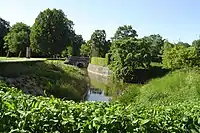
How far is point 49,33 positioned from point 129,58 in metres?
24.7

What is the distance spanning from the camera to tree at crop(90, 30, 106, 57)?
310 feet

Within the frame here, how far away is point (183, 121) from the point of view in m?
4.86

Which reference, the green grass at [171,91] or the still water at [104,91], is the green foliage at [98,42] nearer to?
the still water at [104,91]

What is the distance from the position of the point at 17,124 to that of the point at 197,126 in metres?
2.83

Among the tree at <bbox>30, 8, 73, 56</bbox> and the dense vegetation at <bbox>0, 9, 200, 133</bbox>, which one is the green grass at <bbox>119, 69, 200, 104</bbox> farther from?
the tree at <bbox>30, 8, 73, 56</bbox>

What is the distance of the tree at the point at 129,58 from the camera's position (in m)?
44.9

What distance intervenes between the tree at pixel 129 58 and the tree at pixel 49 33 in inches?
805

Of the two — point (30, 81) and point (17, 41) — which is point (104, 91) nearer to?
point (30, 81)

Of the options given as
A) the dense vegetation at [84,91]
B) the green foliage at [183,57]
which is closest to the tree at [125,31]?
the dense vegetation at [84,91]

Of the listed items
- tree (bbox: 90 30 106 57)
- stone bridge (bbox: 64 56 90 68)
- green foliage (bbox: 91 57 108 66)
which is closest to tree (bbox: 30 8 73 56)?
stone bridge (bbox: 64 56 90 68)

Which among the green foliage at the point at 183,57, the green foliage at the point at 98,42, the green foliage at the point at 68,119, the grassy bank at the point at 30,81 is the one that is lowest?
the grassy bank at the point at 30,81

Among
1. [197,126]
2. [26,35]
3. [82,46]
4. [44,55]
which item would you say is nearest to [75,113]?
[197,126]

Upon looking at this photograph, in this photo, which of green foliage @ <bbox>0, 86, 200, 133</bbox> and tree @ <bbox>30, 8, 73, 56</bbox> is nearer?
green foliage @ <bbox>0, 86, 200, 133</bbox>

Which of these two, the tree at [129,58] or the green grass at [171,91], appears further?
the tree at [129,58]
